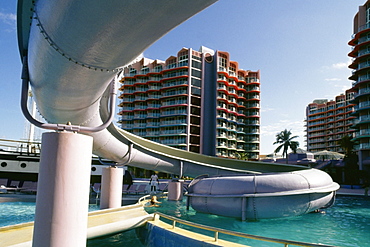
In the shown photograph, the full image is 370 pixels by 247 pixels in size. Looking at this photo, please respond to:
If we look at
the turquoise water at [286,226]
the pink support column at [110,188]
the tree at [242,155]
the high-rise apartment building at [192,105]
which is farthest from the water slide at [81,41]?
the tree at [242,155]

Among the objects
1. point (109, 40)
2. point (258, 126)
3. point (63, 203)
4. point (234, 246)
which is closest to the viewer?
point (109, 40)

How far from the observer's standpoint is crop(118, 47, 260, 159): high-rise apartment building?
64812 mm

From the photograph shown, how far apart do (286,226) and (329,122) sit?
9521cm

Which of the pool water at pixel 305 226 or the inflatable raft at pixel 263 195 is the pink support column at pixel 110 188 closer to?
the pool water at pixel 305 226

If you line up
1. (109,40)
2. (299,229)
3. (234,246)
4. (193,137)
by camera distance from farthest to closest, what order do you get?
(193,137)
(299,229)
(234,246)
(109,40)

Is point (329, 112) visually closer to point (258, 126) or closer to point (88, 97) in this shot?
point (258, 126)

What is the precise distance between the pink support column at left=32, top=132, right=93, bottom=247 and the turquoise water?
579 cm

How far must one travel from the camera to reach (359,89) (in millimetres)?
46531

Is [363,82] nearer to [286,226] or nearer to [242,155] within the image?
[242,155]

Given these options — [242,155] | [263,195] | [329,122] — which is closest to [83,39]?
[263,195]

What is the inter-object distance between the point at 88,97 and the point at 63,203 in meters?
1.70

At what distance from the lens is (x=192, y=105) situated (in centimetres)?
6500

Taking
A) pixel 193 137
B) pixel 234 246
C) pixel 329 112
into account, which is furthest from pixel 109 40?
pixel 329 112

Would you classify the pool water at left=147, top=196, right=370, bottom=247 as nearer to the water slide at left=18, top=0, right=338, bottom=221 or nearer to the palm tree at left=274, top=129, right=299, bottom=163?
the water slide at left=18, top=0, right=338, bottom=221
